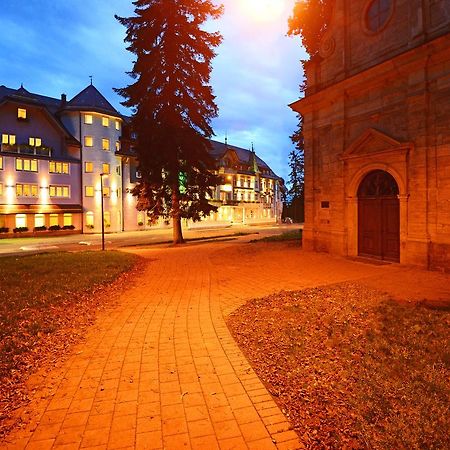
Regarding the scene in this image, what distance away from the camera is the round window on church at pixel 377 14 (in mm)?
13062

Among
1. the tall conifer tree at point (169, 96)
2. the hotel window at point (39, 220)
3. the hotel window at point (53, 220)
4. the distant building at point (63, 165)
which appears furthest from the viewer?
the hotel window at point (53, 220)

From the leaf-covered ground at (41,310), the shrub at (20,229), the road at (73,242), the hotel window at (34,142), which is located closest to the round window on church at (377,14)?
the leaf-covered ground at (41,310)

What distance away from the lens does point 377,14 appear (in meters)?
13.6

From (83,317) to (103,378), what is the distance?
9.77 ft

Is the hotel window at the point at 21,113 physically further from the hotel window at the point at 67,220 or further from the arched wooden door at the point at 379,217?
the arched wooden door at the point at 379,217

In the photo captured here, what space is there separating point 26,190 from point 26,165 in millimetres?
2732

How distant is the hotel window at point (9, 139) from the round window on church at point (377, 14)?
36243 mm

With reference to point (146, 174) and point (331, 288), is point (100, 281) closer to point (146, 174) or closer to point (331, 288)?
point (331, 288)

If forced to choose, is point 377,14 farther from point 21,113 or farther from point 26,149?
point 21,113

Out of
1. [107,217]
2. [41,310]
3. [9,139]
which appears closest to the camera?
[41,310]

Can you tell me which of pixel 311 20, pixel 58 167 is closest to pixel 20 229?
pixel 58 167

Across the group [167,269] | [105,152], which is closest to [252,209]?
[105,152]

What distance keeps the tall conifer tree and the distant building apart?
979cm

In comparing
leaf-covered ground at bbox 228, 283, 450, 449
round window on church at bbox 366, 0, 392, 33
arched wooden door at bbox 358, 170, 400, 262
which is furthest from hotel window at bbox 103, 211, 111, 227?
leaf-covered ground at bbox 228, 283, 450, 449
